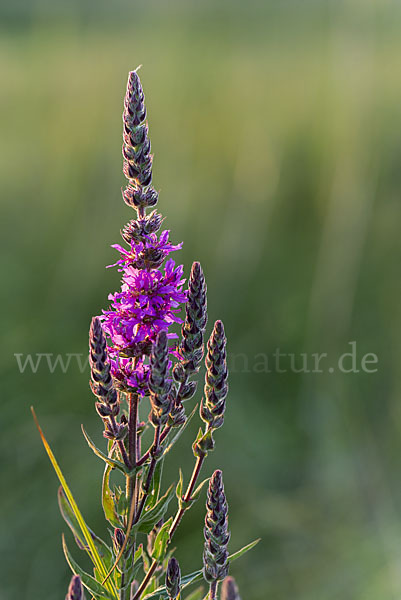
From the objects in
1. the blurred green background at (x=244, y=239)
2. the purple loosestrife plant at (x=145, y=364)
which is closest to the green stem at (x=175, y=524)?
the purple loosestrife plant at (x=145, y=364)

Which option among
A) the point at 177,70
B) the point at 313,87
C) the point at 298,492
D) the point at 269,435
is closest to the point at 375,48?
the point at 313,87

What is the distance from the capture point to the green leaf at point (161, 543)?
0.54 m

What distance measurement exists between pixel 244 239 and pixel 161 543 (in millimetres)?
1203

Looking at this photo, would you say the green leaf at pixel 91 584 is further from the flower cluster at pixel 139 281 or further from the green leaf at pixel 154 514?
the flower cluster at pixel 139 281

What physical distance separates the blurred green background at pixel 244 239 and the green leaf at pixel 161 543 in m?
0.78

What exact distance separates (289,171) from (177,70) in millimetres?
470

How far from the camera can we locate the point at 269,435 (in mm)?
1555

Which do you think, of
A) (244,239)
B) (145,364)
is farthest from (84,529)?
(244,239)

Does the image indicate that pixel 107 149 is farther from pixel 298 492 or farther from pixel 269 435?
pixel 298 492

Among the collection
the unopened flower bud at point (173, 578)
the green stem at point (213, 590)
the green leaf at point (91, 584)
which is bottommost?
the green leaf at point (91, 584)

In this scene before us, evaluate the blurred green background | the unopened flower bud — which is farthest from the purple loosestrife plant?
the blurred green background

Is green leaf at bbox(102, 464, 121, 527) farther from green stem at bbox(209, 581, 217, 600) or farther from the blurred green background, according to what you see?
the blurred green background

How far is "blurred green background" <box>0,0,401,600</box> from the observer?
1.38 m

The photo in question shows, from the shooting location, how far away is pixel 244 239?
1.67 meters
